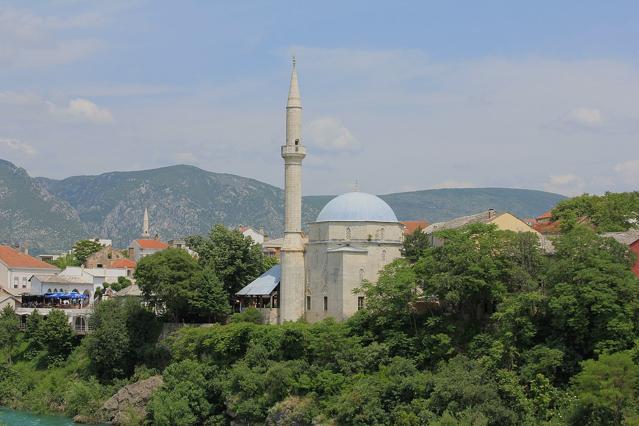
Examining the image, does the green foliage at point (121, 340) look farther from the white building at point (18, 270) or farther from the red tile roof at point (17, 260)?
the red tile roof at point (17, 260)

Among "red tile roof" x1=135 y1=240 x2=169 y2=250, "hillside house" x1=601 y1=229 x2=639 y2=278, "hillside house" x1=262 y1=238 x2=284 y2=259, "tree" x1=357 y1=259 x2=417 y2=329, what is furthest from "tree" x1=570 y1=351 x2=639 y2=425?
"red tile roof" x1=135 y1=240 x2=169 y2=250

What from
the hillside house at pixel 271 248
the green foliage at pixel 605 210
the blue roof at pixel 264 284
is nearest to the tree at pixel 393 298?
the blue roof at pixel 264 284

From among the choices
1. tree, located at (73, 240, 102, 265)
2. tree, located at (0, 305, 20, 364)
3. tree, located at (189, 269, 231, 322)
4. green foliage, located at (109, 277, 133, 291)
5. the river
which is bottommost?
the river

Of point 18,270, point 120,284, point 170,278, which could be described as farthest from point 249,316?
point 18,270

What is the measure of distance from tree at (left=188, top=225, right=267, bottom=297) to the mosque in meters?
6.71

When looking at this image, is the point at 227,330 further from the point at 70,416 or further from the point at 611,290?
the point at 611,290

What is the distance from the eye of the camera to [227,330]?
66.2m

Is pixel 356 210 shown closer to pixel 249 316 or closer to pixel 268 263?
pixel 249 316

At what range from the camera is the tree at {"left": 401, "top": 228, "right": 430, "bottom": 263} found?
218ft

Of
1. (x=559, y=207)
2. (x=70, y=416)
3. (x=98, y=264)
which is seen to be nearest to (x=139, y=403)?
(x=70, y=416)

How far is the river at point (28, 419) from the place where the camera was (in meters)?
67.7

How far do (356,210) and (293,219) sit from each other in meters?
4.37

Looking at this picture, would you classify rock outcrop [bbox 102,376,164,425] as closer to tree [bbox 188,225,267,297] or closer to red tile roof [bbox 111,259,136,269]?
tree [bbox 188,225,267,297]

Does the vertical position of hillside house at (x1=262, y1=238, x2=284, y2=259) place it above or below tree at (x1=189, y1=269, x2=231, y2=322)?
above
